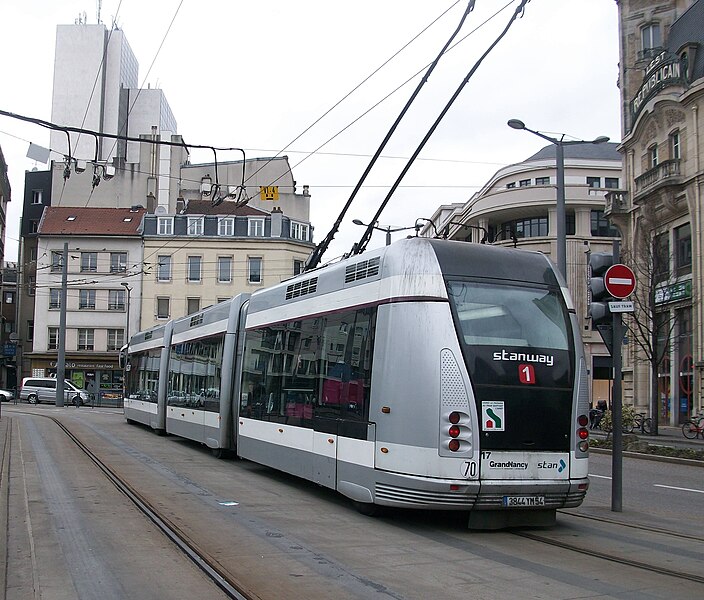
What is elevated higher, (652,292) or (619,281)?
(652,292)

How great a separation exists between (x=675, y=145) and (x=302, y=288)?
104 ft

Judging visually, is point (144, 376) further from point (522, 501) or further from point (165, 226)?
point (165, 226)

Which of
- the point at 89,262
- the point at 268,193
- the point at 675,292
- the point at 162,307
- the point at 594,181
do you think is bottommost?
the point at 675,292

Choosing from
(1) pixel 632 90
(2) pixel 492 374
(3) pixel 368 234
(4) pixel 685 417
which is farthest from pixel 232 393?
(1) pixel 632 90

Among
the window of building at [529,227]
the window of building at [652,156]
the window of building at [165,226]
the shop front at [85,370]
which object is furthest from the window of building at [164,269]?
the window of building at [652,156]

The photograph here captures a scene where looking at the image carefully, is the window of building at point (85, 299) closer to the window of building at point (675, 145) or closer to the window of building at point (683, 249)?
the window of building at point (683, 249)

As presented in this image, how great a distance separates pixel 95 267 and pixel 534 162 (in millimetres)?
33814

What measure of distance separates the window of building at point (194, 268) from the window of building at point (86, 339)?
841 centimetres

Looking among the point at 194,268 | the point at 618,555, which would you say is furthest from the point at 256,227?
the point at 618,555

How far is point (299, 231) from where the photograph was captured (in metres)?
67.8

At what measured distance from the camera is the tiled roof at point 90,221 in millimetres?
66312

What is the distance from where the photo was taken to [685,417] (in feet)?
128

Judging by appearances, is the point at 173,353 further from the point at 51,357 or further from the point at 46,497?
the point at 51,357

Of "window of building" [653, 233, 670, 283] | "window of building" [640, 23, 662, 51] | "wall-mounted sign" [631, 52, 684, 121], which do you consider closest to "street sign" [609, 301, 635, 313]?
"window of building" [653, 233, 670, 283]
